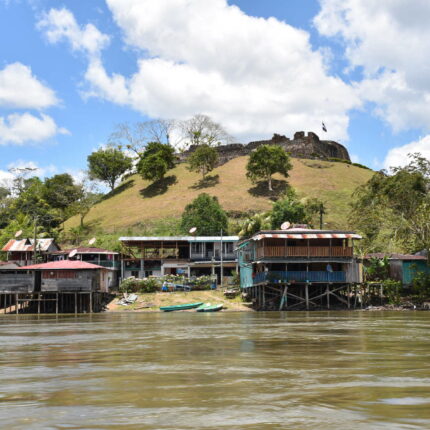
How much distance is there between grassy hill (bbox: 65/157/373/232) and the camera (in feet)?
274

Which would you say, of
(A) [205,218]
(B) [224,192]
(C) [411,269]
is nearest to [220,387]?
(C) [411,269]

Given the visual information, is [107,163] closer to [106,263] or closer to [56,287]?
[106,263]

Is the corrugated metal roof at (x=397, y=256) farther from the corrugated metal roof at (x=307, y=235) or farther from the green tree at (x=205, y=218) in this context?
the green tree at (x=205, y=218)

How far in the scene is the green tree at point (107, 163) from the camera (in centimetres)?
10581

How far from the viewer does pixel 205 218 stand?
2670 inches

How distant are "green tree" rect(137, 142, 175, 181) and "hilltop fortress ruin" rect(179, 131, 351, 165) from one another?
1284cm

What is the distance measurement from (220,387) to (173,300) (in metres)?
38.4

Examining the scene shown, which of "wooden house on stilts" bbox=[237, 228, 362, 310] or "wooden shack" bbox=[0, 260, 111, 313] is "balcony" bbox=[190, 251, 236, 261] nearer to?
"wooden house on stilts" bbox=[237, 228, 362, 310]

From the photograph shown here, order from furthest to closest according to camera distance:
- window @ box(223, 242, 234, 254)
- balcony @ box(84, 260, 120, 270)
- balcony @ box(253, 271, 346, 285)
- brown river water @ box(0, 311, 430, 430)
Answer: window @ box(223, 242, 234, 254) → balcony @ box(84, 260, 120, 270) → balcony @ box(253, 271, 346, 285) → brown river water @ box(0, 311, 430, 430)

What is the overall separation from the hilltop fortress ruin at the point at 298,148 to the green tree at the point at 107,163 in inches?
507

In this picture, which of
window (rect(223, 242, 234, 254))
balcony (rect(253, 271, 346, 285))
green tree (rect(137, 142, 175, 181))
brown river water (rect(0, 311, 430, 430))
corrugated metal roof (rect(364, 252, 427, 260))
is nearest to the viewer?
brown river water (rect(0, 311, 430, 430))

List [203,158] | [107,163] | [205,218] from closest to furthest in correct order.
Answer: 1. [205,218]
2. [203,158]
3. [107,163]

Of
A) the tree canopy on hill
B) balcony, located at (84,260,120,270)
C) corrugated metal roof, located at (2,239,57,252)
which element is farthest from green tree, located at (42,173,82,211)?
the tree canopy on hill

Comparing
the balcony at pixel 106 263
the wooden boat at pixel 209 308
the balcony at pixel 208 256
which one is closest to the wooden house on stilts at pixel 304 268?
the wooden boat at pixel 209 308
